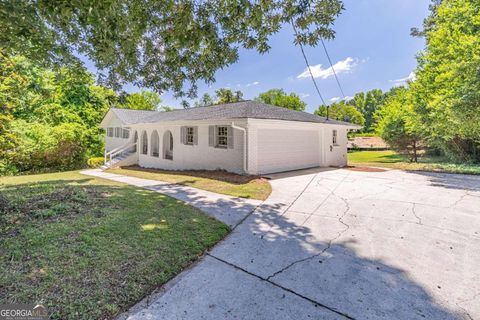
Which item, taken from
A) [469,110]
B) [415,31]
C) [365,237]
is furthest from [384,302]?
[415,31]

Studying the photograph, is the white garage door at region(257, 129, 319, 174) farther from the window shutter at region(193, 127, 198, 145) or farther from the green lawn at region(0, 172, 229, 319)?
the green lawn at region(0, 172, 229, 319)

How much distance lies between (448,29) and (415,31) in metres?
10.8

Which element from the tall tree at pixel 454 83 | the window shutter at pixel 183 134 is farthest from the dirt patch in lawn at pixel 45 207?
the tall tree at pixel 454 83

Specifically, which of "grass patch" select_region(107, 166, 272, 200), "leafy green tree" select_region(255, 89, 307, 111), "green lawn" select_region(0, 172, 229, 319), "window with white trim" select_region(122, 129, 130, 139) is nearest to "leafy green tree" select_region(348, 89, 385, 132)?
"leafy green tree" select_region(255, 89, 307, 111)

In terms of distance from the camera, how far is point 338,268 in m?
3.34

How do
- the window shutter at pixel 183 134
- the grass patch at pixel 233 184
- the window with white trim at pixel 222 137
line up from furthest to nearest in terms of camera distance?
the window shutter at pixel 183 134, the window with white trim at pixel 222 137, the grass patch at pixel 233 184

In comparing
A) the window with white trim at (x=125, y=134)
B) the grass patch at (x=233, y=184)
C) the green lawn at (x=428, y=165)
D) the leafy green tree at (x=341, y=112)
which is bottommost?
the grass patch at (x=233, y=184)

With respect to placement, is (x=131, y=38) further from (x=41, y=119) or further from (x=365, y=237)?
(x=41, y=119)

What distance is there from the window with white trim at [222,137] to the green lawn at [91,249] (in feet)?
20.9

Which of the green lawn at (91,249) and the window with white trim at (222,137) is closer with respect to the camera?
the green lawn at (91,249)

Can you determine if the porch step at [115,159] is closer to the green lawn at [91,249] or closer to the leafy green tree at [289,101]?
the green lawn at [91,249]

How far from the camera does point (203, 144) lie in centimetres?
1306

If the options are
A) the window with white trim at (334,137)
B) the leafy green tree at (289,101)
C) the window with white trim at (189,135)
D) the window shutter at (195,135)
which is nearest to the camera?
the window shutter at (195,135)

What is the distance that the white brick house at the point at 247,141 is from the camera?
37.0 feet
